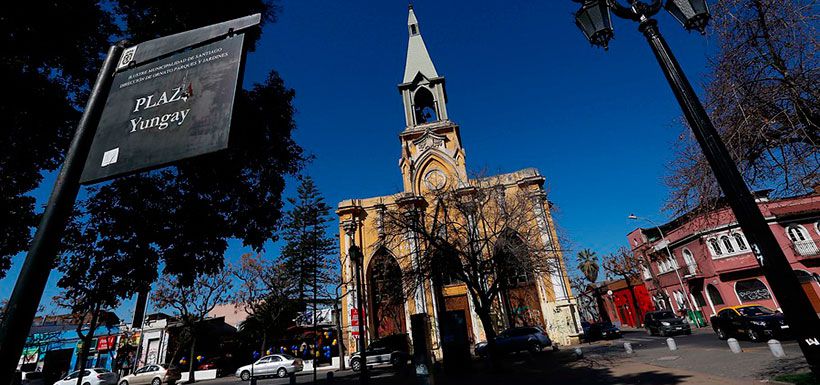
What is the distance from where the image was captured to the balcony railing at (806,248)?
83.6 feet

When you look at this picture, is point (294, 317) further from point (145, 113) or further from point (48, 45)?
point (145, 113)

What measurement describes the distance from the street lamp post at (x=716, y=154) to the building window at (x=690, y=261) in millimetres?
34599

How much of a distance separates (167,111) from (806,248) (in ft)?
129

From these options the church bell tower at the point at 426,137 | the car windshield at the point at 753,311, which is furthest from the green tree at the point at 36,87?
the car windshield at the point at 753,311

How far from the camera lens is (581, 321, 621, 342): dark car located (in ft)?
79.5

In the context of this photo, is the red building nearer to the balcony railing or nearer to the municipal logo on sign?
the balcony railing

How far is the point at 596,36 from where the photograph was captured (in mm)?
4559

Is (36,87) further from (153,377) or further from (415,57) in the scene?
(415,57)

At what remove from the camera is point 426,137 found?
31.1m

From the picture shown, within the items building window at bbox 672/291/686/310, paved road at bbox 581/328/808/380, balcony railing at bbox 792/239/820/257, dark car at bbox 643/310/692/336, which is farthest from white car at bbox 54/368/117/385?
balcony railing at bbox 792/239/820/257

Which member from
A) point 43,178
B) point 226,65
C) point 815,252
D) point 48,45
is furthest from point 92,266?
point 815,252

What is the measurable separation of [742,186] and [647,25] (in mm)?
2194

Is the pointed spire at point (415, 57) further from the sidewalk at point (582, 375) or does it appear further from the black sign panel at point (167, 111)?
the black sign panel at point (167, 111)

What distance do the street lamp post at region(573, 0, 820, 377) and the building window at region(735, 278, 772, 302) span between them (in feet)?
108
